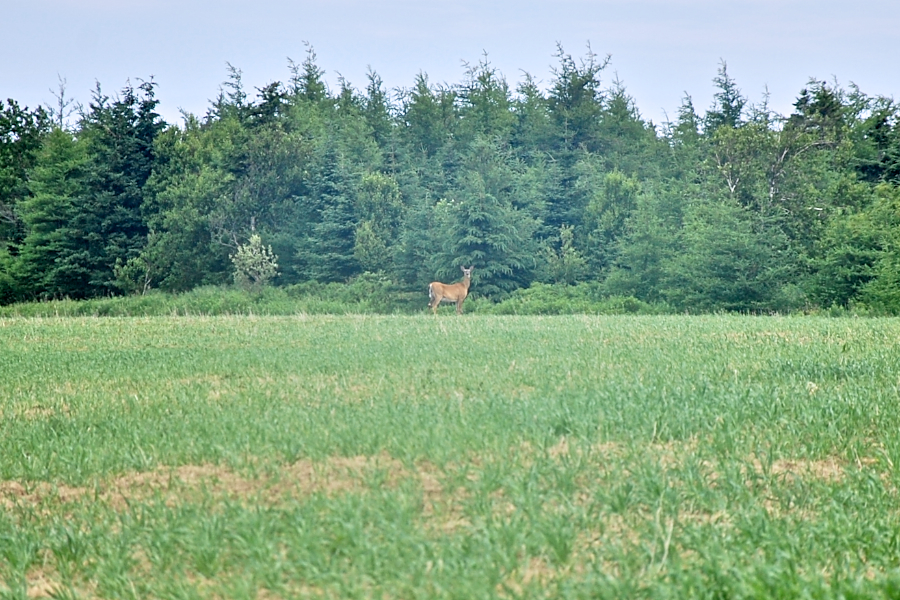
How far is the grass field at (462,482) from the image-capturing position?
3.69m

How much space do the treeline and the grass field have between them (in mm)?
24771

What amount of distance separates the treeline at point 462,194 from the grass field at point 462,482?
24771 mm

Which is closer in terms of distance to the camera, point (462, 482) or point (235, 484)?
point (462, 482)

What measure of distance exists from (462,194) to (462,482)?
120ft

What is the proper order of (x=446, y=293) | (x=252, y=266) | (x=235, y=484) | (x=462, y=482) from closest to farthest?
(x=462, y=482)
(x=235, y=484)
(x=446, y=293)
(x=252, y=266)

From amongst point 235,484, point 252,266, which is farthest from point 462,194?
point 235,484

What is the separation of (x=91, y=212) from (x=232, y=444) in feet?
127

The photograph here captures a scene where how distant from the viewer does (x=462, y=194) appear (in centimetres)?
4094

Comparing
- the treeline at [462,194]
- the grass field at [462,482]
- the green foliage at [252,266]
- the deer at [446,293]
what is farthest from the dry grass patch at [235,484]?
the green foliage at [252,266]

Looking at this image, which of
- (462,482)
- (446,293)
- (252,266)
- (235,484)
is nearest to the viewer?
(462,482)

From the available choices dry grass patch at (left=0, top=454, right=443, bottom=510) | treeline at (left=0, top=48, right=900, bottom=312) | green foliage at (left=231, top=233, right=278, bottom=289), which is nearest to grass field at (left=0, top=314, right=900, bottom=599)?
dry grass patch at (left=0, top=454, right=443, bottom=510)

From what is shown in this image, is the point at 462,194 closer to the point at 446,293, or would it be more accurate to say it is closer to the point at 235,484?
the point at 446,293

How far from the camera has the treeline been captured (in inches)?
1345

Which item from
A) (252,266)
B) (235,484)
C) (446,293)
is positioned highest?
(252,266)
